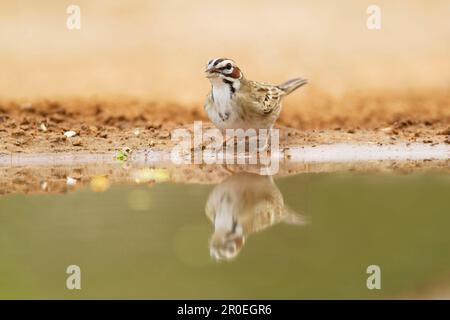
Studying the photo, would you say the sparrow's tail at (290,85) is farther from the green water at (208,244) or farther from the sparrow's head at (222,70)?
the green water at (208,244)

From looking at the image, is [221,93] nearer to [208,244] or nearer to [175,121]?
[175,121]

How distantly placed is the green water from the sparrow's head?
1.60 meters

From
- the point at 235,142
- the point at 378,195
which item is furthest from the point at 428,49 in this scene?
the point at 378,195

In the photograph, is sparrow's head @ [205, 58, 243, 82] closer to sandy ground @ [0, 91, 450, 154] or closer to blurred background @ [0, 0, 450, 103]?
sandy ground @ [0, 91, 450, 154]

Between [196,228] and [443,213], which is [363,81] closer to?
[443,213]

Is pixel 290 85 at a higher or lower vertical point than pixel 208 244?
higher

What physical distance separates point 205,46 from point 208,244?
8.91 meters

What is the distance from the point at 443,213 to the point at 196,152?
148 inches

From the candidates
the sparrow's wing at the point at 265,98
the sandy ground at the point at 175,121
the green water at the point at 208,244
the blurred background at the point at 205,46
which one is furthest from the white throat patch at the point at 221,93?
the blurred background at the point at 205,46

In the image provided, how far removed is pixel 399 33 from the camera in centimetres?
1689

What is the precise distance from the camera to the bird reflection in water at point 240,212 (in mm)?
7610

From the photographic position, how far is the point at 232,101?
10727 millimetres

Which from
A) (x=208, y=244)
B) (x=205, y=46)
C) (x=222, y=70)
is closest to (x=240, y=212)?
(x=208, y=244)

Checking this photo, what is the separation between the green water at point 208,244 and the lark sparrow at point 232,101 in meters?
1.46
